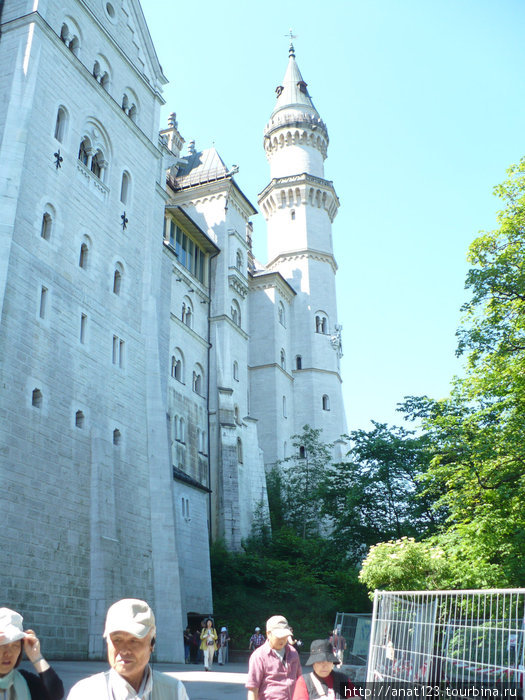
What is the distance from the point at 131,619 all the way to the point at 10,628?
1029 mm

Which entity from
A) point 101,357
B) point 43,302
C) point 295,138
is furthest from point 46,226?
point 295,138

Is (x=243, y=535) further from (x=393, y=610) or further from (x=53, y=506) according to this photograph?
(x=393, y=610)

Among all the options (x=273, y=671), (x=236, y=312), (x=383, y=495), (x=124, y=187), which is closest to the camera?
(x=273, y=671)

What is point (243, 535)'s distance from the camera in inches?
1502

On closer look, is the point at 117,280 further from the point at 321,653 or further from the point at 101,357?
the point at 321,653

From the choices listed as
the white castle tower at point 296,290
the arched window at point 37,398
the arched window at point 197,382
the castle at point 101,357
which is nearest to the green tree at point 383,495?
the castle at point 101,357

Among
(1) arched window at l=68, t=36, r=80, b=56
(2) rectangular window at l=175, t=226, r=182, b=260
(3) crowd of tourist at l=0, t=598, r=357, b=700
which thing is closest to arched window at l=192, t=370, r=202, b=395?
(2) rectangular window at l=175, t=226, r=182, b=260

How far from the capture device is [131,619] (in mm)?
2816

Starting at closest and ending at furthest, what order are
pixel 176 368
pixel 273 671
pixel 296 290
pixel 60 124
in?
pixel 273 671 → pixel 60 124 → pixel 176 368 → pixel 296 290

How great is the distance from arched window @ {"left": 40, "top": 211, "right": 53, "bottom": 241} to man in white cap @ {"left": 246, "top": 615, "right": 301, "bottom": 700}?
61.5ft

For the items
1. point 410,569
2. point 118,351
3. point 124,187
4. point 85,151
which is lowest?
point 410,569

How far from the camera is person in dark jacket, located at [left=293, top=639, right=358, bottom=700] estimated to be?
207 inches

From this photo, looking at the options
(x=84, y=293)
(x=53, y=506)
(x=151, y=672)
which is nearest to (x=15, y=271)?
(x=84, y=293)

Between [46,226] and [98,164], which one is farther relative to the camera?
[98,164]
